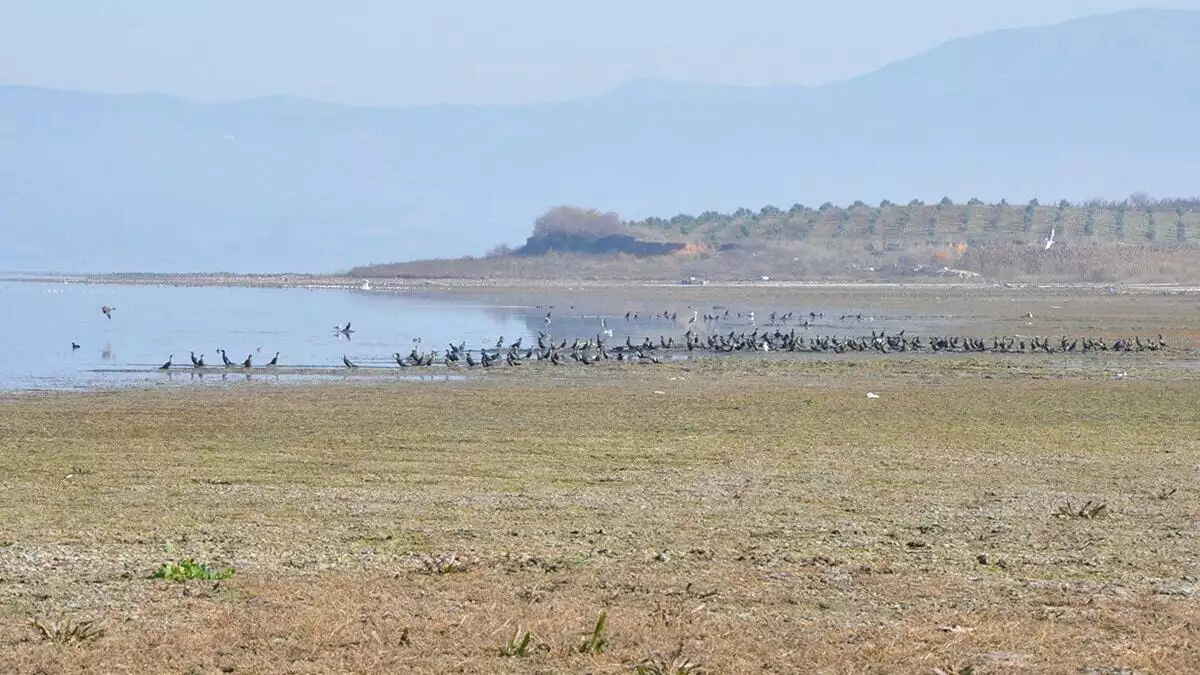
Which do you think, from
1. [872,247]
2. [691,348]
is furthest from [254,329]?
[872,247]

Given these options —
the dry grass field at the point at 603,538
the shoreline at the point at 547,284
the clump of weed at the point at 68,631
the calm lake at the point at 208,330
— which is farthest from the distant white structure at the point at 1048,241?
the clump of weed at the point at 68,631

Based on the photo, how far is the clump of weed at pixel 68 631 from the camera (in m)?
8.33

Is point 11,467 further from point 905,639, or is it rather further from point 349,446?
point 905,639

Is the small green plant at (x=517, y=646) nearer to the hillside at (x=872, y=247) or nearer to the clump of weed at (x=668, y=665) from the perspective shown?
the clump of weed at (x=668, y=665)

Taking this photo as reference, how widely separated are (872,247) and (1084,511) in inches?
3848

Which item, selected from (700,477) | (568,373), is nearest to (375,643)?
(700,477)

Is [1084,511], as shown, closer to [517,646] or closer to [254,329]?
[517,646]

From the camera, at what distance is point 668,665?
8.00m

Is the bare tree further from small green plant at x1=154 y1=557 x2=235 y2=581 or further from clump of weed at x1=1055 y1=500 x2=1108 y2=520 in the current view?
small green plant at x1=154 y1=557 x2=235 y2=581

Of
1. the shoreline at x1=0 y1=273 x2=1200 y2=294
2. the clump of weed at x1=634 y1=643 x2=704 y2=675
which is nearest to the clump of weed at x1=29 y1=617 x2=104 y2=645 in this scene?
the clump of weed at x1=634 y1=643 x2=704 y2=675

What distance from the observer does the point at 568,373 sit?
3134 cm

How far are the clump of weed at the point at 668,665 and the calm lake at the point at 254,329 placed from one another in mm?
21306

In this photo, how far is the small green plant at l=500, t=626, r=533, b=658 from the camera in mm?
8234

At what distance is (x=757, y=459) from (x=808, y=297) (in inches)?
2156
